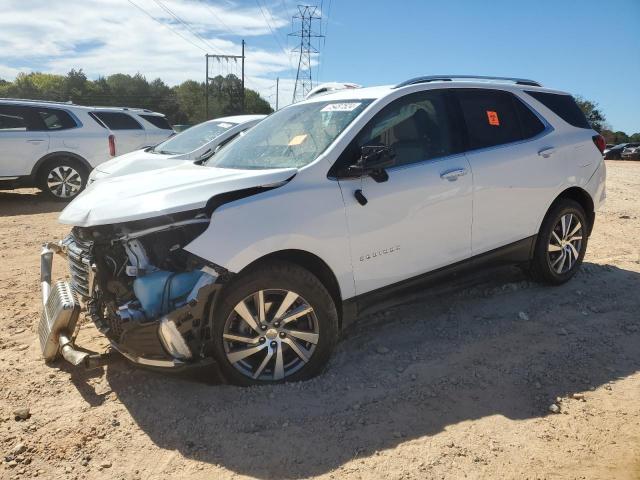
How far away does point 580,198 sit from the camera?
17.0 feet

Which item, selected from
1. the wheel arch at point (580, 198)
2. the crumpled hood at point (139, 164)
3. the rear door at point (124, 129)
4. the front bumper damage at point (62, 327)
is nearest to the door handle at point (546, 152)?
the wheel arch at point (580, 198)

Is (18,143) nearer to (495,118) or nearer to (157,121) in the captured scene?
(157,121)

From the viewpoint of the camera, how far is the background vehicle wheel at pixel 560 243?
486cm

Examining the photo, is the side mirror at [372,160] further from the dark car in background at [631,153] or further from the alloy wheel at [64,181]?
the dark car in background at [631,153]

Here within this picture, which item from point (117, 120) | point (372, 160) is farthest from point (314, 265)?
point (117, 120)

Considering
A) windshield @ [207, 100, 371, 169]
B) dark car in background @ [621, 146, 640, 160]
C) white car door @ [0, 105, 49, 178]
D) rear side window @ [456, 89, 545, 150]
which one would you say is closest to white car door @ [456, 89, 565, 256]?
rear side window @ [456, 89, 545, 150]

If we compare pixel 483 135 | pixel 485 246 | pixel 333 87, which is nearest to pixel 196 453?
pixel 485 246

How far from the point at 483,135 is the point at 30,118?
31.3 feet

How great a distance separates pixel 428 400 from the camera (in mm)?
3271

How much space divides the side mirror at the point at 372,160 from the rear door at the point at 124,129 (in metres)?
9.26

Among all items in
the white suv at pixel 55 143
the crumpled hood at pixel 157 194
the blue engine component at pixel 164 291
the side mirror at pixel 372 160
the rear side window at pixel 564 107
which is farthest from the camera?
the white suv at pixel 55 143

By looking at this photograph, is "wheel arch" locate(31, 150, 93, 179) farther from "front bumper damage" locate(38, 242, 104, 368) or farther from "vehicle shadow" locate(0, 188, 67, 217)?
"front bumper damage" locate(38, 242, 104, 368)

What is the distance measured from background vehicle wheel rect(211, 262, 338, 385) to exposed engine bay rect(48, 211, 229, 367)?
5.3 inches

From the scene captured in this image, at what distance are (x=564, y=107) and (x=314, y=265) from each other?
3.23 metres
